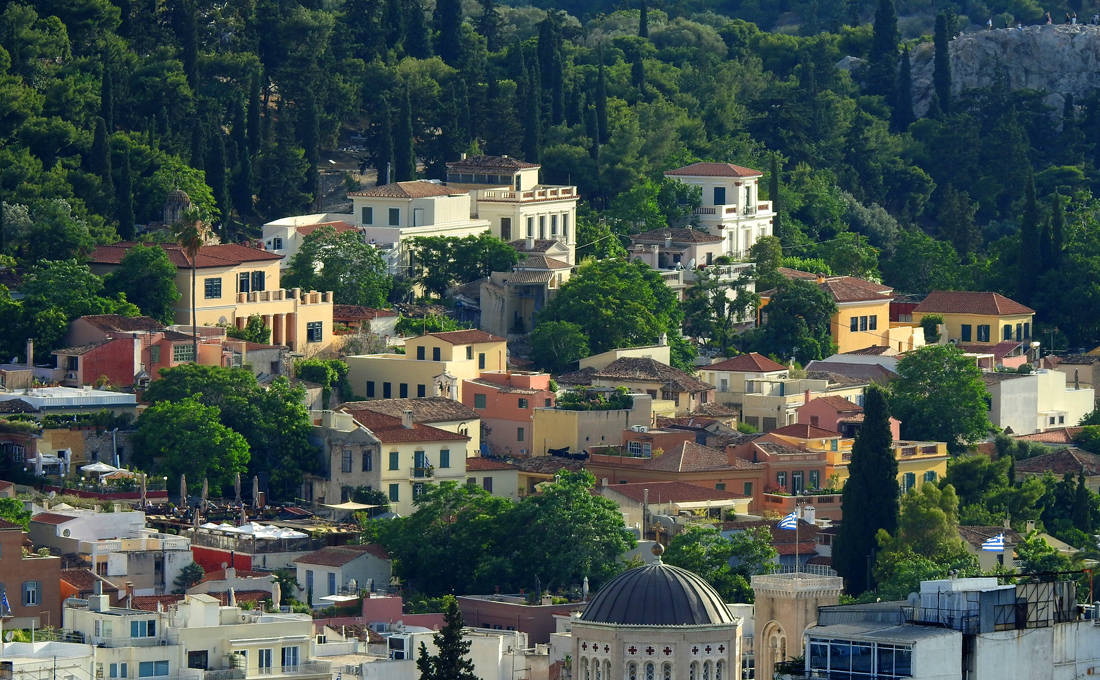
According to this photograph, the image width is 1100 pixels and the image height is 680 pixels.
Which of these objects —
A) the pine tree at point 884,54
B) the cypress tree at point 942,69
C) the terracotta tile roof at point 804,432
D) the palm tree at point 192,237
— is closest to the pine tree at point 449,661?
the palm tree at point 192,237

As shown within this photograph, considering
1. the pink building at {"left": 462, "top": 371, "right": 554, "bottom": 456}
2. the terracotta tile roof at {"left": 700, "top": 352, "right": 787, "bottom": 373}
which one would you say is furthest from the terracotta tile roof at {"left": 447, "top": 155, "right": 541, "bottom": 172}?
the pink building at {"left": 462, "top": 371, "right": 554, "bottom": 456}

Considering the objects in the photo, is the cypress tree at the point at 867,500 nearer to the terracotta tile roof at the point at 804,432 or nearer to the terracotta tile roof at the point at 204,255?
the terracotta tile roof at the point at 804,432

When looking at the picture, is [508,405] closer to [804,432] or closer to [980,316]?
[804,432]

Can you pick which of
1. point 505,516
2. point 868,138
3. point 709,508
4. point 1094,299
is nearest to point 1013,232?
point 868,138

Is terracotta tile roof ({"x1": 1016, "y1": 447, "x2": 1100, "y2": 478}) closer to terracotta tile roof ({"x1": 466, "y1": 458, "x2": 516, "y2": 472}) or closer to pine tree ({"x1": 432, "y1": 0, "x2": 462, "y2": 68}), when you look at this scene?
terracotta tile roof ({"x1": 466, "y1": 458, "x2": 516, "y2": 472})

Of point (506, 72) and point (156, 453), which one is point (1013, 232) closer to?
point (506, 72)
